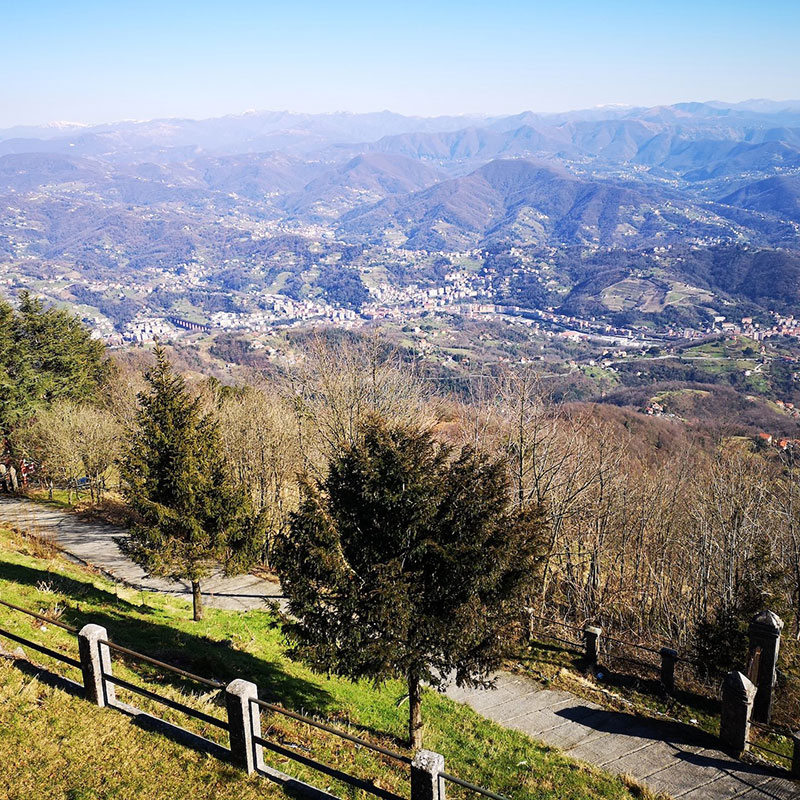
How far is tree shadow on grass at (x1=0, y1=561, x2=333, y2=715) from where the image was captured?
10.7 m

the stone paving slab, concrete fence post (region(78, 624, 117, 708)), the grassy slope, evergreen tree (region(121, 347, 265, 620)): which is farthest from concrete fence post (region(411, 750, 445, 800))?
evergreen tree (region(121, 347, 265, 620))

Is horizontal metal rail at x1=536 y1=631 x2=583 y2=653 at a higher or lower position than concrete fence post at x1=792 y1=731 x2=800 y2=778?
lower

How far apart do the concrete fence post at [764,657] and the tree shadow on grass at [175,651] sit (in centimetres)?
776

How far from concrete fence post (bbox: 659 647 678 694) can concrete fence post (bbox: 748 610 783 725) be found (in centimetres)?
163

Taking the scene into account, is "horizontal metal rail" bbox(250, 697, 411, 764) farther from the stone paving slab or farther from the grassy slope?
the stone paving slab

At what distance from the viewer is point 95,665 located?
25.2ft

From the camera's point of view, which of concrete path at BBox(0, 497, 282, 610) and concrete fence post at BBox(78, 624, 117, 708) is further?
concrete path at BBox(0, 497, 282, 610)

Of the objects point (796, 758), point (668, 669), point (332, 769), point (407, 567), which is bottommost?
point (668, 669)

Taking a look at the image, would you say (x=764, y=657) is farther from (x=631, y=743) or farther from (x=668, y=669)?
(x=631, y=743)

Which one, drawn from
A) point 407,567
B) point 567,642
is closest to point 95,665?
point 407,567

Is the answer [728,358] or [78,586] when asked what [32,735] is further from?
[728,358]

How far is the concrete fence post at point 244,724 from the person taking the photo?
662 centimetres

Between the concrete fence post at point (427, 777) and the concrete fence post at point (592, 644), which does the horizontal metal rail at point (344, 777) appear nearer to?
the concrete fence post at point (427, 777)

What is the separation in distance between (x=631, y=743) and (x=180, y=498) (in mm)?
10238
